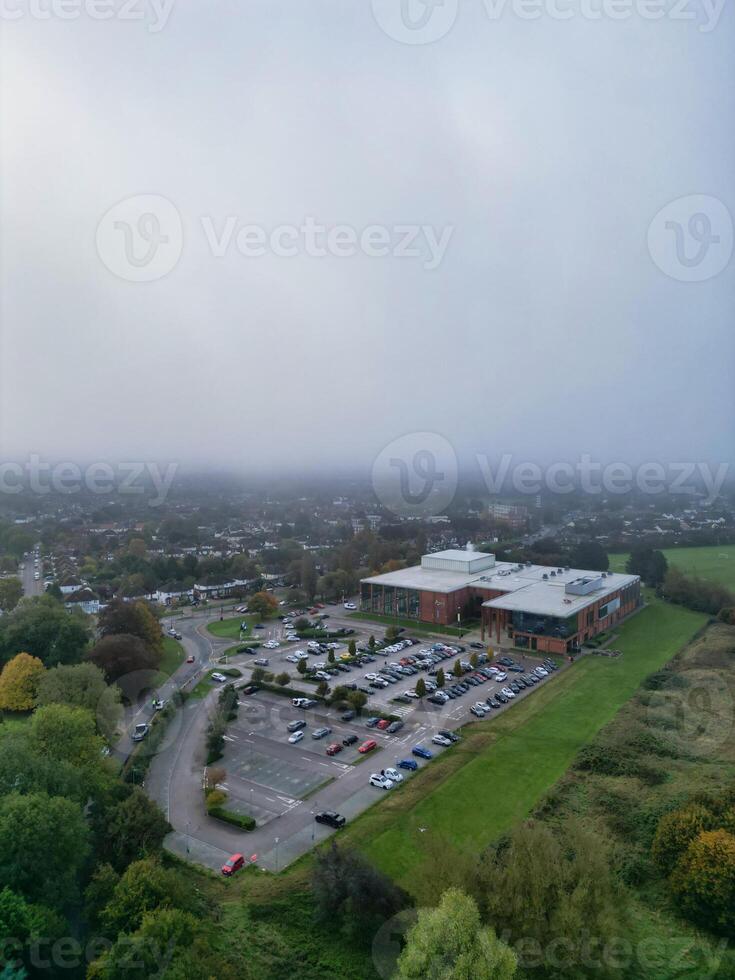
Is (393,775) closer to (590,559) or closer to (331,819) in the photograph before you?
(331,819)

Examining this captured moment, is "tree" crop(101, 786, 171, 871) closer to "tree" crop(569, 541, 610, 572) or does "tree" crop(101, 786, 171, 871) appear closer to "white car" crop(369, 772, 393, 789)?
"white car" crop(369, 772, 393, 789)

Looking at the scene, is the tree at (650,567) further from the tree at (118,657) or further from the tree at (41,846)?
the tree at (41,846)

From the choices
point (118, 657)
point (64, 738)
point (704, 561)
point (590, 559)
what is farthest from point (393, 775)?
point (704, 561)

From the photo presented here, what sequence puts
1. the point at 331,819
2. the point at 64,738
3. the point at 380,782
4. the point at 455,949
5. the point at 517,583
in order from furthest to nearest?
the point at 517,583, the point at 380,782, the point at 331,819, the point at 64,738, the point at 455,949

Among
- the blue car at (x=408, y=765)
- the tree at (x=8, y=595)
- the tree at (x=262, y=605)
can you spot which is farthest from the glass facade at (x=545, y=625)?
the tree at (x=8, y=595)

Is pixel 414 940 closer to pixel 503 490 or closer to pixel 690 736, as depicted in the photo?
pixel 690 736
